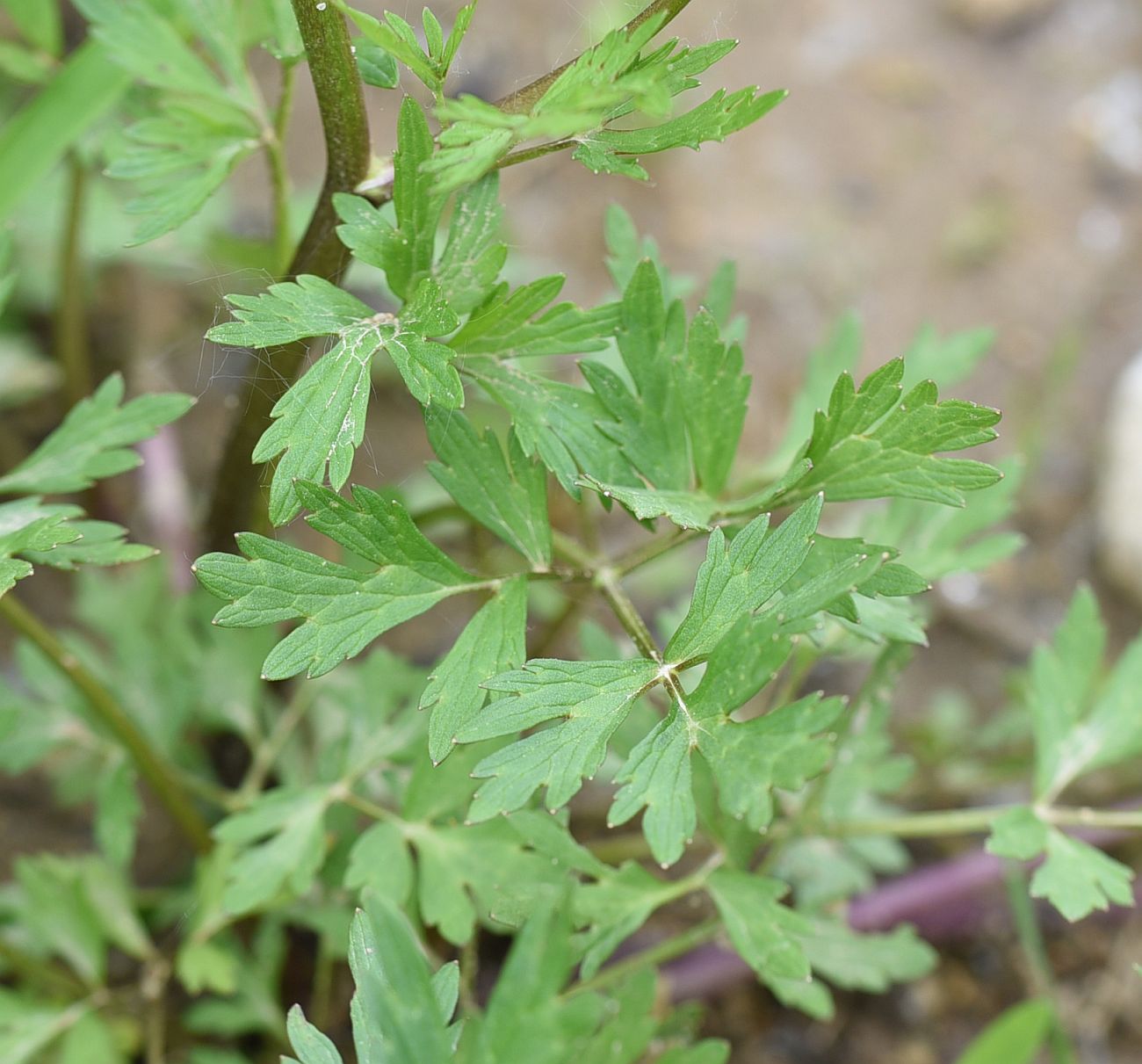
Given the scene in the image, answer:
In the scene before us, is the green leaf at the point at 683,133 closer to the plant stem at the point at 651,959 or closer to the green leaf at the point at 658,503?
the green leaf at the point at 658,503

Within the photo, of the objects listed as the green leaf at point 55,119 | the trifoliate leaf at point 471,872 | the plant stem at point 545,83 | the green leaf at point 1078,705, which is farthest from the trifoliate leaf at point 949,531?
the green leaf at point 55,119

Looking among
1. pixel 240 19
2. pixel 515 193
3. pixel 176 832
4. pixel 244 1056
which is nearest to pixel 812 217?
pixel 515 193

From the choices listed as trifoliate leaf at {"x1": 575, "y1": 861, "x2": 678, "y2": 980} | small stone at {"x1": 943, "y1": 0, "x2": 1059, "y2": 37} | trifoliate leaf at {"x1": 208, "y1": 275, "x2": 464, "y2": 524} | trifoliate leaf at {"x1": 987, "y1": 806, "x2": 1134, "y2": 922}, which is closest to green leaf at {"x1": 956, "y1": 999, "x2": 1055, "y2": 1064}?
trifoliate leaf at {"x1": 987, "y1": 806, "x2": 1134, "y2": 922}

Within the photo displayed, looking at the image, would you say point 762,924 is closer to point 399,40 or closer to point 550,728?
point 550,728

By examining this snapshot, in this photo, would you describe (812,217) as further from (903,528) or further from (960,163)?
(903,528)

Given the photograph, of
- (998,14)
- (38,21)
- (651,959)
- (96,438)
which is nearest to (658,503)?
(651,959)

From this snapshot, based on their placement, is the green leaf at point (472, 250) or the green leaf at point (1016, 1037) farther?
the green leaf at point (1016, 1037)
